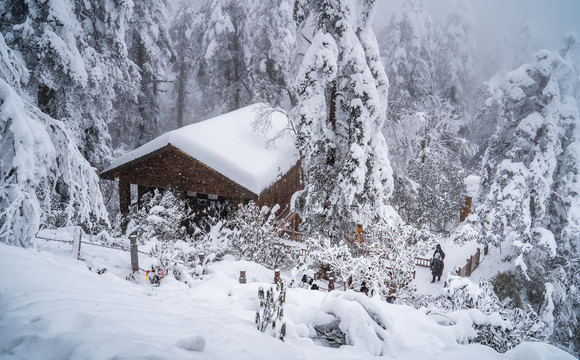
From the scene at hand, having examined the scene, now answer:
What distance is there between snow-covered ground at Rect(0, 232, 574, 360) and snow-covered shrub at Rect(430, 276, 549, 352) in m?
0.44

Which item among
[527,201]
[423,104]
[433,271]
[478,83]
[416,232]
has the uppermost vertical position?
[478,83]

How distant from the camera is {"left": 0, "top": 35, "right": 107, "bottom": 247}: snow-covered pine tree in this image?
390cm

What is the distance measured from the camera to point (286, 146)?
55.4 feet

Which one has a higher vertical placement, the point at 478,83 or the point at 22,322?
the point at 478,83

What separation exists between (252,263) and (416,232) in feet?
17.0

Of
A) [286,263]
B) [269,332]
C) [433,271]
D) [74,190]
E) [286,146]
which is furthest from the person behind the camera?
[286,146]

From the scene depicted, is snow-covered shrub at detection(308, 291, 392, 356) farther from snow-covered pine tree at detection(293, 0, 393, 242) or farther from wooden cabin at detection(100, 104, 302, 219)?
wooden cabin at detection(100, 104, 302, 219)

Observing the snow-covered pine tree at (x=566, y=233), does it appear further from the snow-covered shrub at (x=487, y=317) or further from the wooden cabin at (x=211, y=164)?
the wooden cabin at (x=211, y=164)

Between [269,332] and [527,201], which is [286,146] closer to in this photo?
[527,201]

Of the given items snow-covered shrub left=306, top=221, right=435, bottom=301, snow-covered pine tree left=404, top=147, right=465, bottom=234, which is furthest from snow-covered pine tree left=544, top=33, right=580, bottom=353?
snow-covered shrub left=306, top=221, right=435, bottom=301

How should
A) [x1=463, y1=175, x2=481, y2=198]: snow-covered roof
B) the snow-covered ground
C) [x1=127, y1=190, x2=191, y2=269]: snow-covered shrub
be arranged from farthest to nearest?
[x1=463, y1=175, x2=481, y2=198]: snow-covered roof
[x1=127, y1=190, x2=191, y2=269]: snow-covered shrub
the snow-covered ground

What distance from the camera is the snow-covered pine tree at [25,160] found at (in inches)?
154

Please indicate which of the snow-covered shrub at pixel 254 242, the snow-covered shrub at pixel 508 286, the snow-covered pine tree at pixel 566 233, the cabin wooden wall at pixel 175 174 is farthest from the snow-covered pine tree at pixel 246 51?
the snow-covered shrub at pixel 508 286

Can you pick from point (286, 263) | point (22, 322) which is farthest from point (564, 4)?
point (22, 322)
